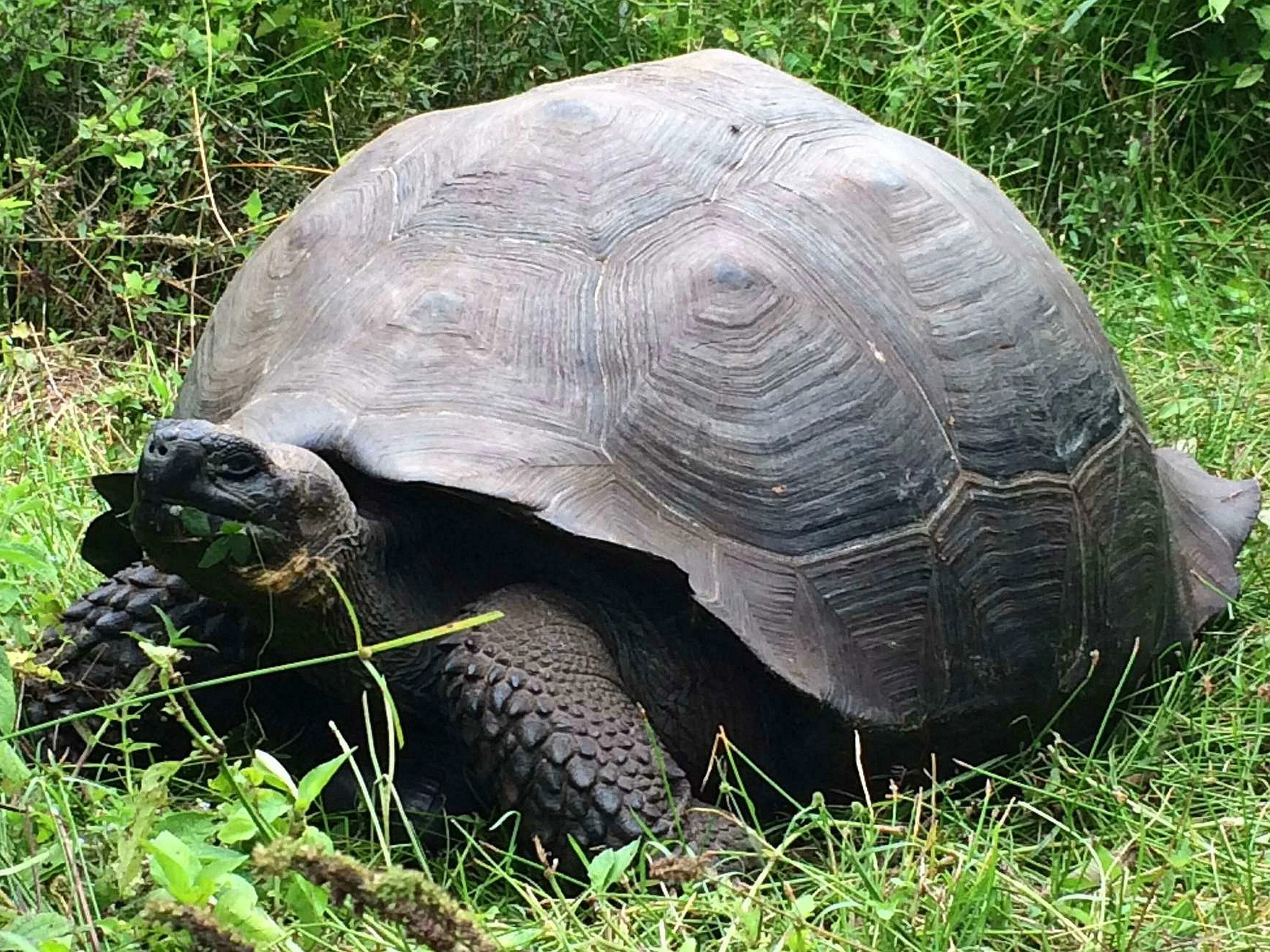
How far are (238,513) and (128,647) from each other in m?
0.67

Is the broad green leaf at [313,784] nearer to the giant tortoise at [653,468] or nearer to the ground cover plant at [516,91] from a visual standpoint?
the ground cover plant at [516,91]

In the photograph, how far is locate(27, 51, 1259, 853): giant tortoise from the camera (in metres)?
2.58

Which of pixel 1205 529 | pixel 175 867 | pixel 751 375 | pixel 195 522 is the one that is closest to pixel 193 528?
pixel 195 522

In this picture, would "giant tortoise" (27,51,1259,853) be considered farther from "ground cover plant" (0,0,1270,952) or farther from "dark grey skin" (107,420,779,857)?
"ground cover plant" (0,0,1270,952)

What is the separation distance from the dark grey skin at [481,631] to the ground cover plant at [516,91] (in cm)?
14

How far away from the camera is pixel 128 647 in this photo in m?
3.00

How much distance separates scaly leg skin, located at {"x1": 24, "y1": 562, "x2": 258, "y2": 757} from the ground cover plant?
9 centimetres

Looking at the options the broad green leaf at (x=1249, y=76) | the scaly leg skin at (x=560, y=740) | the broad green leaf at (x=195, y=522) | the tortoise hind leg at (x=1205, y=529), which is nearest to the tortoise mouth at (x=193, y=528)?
the broad green leaf at (x=195, y=522)

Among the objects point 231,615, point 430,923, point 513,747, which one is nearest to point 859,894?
point 513,747

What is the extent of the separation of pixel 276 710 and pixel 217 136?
9.20ft

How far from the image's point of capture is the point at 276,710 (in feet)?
10.1

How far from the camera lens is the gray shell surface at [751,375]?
2666 millimetres

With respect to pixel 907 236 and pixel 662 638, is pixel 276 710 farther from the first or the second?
pixel 907 236

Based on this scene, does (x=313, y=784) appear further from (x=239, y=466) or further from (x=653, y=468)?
(x=653, y=468)
